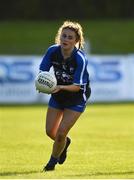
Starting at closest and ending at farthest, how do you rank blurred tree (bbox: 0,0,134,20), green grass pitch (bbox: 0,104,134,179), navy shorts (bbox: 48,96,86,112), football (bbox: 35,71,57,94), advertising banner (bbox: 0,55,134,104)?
1. football (bbox: 35,71,57,94)
2. green grass pitch (bbox: 0,104,134,179)
3. navy shorts (bbox: 48,96,86,112)
4. advertising banner (bbox: 0,55,134,104)
5. blurred tree (bbox: 0,0,134,20)

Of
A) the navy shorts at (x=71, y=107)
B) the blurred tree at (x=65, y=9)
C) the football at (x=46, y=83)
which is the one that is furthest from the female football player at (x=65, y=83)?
the blurred tree at (x=65, y=9)

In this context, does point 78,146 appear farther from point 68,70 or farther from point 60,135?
point 68,70

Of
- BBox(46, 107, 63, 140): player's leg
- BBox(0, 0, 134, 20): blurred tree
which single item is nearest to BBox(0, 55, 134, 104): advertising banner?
BBox(46, 107, 63, 140): player's leg

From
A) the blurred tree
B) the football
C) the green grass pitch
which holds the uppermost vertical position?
the football

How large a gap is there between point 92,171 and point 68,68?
5.14ft

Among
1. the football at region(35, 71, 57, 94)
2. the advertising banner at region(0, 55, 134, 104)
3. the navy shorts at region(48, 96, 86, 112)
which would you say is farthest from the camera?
the advertising banner at region(0, 55, 134, 104)

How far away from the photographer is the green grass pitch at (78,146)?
1172 centimetres

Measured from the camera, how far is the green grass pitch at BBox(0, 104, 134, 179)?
11719mm

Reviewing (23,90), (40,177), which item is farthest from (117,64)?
(40,177)

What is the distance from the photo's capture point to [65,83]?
1188 cm

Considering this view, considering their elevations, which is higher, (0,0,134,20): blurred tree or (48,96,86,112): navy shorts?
(48,96,86,112): navy shorts

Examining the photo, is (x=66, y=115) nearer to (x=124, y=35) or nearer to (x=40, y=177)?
(x=40, y=177)

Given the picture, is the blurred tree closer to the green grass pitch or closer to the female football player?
the green grass pitch

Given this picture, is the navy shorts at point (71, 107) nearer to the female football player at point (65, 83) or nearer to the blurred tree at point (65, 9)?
the female football player at point (65, 83)
